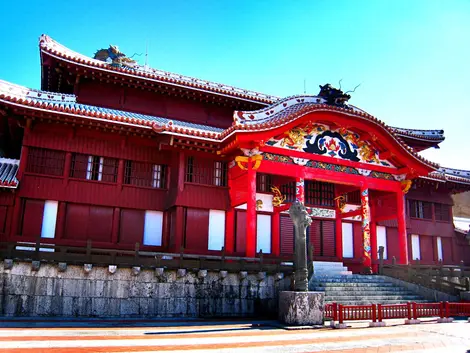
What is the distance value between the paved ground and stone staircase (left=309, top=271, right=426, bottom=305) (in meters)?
2.58

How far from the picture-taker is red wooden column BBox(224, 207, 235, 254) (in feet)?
60.4

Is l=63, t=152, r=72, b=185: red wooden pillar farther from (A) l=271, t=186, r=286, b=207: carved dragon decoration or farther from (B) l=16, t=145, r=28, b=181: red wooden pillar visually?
(A) l=271, t=186, r=286, b=207: carved dragon decoration

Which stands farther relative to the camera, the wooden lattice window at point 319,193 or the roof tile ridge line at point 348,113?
the wooden lattice window at point 319,193

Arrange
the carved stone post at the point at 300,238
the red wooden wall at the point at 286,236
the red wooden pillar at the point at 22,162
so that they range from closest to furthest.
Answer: the carved stone post at the point at 300,238
the red wooden pillar at the point at 22,162
the red wooden wall at the point at 286,236

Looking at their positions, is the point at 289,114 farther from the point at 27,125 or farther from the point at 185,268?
the point at 27,125

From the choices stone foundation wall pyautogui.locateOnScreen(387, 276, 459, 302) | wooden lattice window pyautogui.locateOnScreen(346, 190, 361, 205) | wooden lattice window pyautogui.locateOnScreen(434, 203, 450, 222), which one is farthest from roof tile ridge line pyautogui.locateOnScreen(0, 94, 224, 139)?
wooden lattice window pyautogui.locateOnScreen(434, 203, 450, 222)

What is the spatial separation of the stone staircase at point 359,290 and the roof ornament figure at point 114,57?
13.6 m

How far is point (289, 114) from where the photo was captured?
17.4 m

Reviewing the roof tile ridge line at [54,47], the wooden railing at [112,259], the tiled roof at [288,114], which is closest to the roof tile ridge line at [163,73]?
the roof tile ridge line at [54,47]

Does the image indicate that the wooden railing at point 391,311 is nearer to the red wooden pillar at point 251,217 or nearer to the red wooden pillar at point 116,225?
the red wooden pillar at point 251,217

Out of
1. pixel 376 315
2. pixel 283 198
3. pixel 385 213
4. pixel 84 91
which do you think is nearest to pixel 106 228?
pixel 84 91

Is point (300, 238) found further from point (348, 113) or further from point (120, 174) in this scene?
point (120, 174)

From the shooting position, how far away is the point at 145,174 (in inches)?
720

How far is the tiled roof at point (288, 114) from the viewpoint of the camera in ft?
54.7
